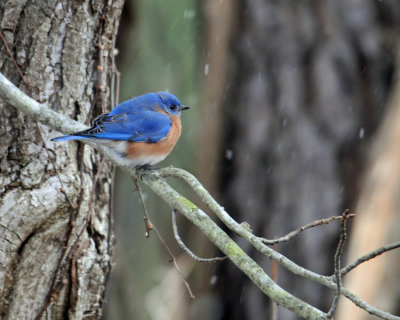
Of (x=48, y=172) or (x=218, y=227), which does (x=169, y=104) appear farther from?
(x=218, y=227)

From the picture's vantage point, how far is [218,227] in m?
2.48

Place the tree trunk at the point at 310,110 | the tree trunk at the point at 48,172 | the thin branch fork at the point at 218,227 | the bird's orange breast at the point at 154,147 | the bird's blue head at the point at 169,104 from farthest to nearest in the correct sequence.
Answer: the tree trunk at the point at 310,110, the bird's blue head at the point at 169,104, the bird's orange breast at the point at 154,147, the tree trunk at the point at 48,172, the thin branch fork at the point at 218,227

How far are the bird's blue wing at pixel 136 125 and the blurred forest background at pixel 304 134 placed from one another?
44.2 inches

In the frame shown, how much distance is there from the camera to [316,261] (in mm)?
4680

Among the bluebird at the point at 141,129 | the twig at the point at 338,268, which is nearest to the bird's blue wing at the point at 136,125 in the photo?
the bluebird at the point at 141,129

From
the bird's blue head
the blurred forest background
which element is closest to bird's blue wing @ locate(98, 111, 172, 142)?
the bird's blue head

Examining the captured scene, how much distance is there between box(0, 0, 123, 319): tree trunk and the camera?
319cm

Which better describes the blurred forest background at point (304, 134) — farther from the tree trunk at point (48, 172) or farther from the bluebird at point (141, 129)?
the tree trunk at point (48, 172)

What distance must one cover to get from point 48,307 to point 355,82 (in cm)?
298

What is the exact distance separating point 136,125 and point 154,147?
0.69ft

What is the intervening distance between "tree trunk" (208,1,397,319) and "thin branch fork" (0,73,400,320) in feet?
5.81

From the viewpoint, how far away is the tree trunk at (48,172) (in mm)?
3189

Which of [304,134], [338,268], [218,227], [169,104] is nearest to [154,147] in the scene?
[169,104]

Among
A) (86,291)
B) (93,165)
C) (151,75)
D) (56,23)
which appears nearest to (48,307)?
(86,291)
